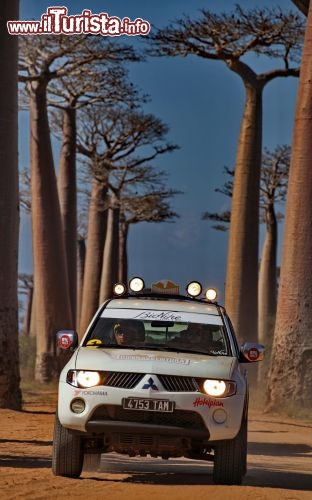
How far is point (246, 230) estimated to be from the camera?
96.3 ft

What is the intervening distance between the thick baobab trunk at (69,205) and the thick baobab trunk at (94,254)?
498 centimetres

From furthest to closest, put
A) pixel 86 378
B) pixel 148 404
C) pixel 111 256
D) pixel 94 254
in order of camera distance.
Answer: pixel 111 256
pixel 94 254
pixel 86 378
pixel 148 404

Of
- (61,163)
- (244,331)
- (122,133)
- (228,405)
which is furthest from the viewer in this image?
(122,133)

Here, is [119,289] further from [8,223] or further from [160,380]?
[8,223]

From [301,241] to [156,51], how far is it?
1034 centimetres

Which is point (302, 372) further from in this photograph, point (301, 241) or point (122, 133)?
point (122, 133)

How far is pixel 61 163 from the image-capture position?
35781mm

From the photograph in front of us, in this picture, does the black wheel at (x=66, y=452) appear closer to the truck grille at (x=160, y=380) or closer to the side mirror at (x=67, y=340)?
the truck grille at (x=160, y=380)

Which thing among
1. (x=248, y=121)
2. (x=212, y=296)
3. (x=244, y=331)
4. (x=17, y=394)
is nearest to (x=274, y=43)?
(x=248, y=121)

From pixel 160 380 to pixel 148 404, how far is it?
0.21 m

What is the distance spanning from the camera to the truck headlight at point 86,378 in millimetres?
9594

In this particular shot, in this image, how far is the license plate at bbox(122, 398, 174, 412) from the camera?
946 centimetres

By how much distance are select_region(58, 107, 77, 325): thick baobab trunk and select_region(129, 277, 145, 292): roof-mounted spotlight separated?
23.1m

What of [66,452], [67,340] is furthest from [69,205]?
[66,452]
